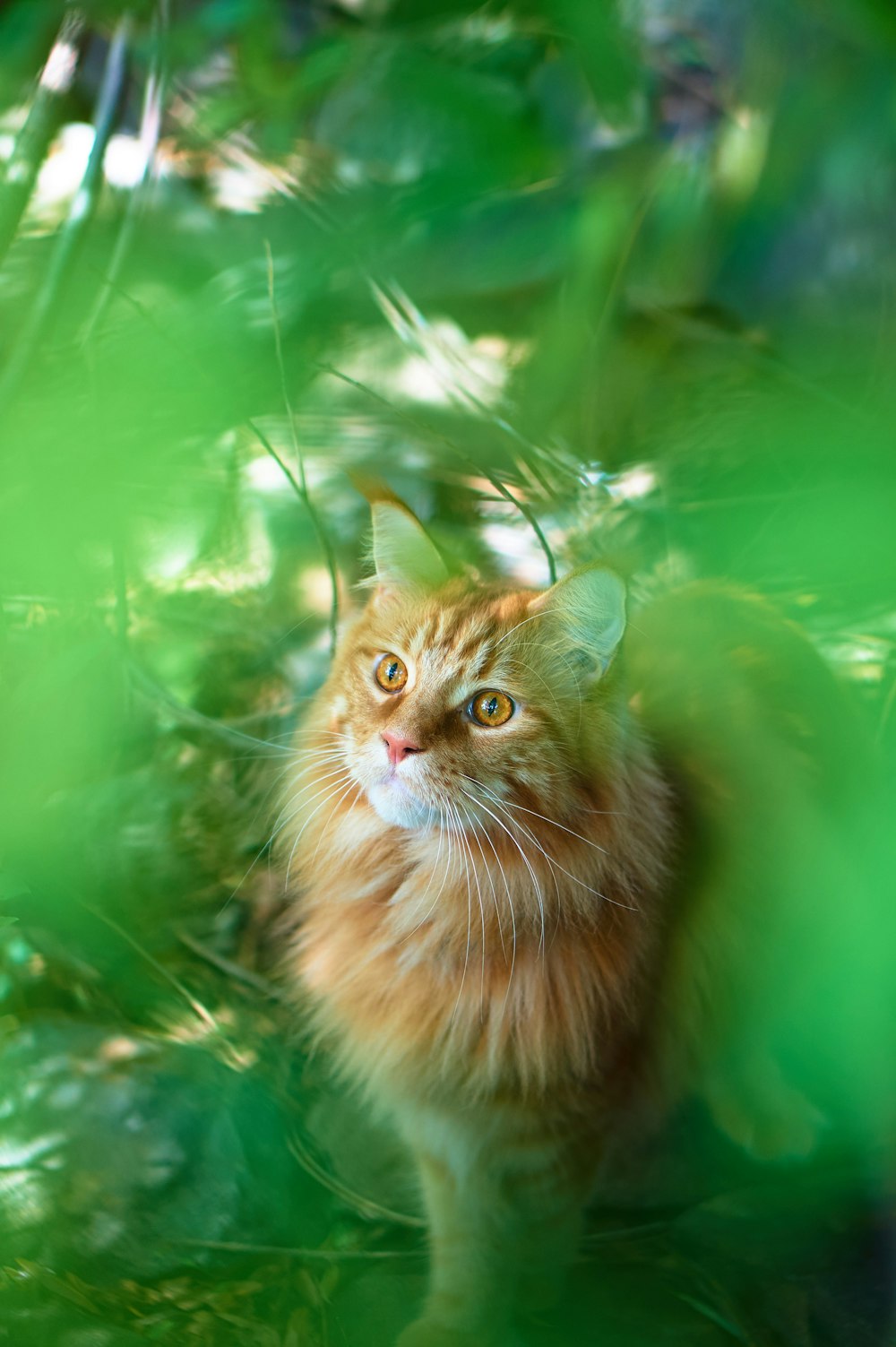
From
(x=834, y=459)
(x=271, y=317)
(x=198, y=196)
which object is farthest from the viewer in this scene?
(x=198, y=196)

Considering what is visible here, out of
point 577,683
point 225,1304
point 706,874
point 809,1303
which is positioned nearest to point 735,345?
point 577,683

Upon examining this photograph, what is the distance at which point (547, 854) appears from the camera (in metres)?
1.25

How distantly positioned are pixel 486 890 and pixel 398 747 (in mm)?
286

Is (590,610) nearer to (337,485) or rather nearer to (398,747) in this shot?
(398,747)

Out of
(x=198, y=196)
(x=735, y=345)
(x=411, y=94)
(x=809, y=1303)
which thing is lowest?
(x=809, y=1303)

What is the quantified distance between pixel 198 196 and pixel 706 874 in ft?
7.11

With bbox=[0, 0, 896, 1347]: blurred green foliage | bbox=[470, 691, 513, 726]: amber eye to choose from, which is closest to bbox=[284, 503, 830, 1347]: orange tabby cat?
bbox=[470, 691, 513, 726]: amber eye

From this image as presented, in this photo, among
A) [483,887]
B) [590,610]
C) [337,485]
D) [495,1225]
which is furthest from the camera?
[337,485]

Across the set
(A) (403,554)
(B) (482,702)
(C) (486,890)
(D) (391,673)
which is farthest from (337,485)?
(C) (486,890)

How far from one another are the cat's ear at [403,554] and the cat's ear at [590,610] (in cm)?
20

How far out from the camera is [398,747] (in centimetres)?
120

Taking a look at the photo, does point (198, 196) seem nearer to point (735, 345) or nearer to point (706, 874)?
point (735, 345)

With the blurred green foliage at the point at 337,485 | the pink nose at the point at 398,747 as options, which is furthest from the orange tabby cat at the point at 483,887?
the blurred green foliage at the point at 337,485

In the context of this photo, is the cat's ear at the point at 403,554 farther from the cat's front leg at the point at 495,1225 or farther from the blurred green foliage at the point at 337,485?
the cat's front leg at the point at 495,1225
